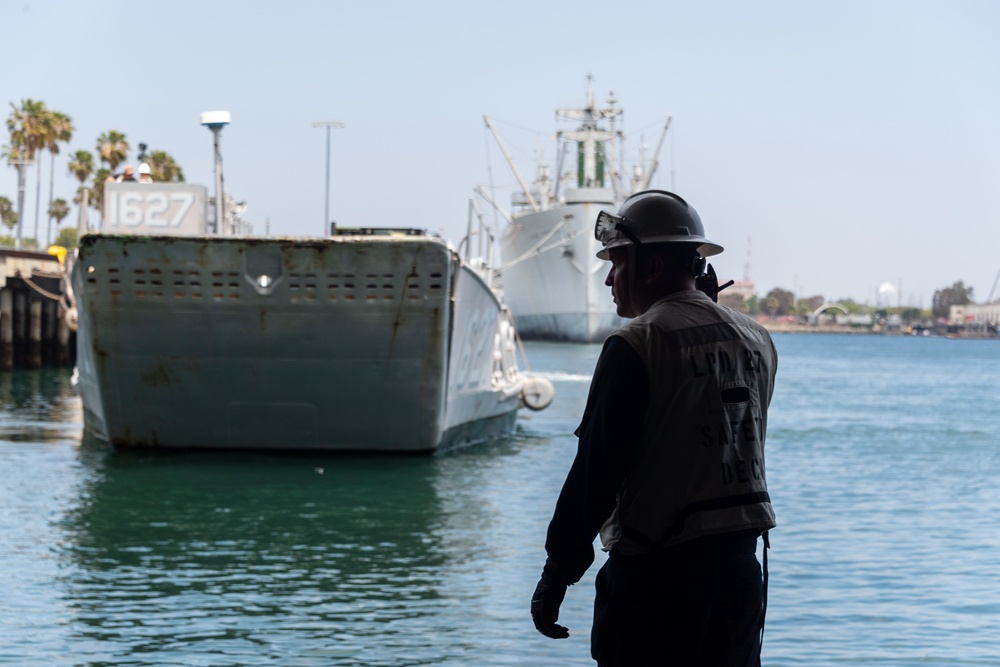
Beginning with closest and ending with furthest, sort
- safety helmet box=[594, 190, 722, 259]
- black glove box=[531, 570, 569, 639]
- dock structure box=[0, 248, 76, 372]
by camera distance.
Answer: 1. black glove box=[531, 570, 569, 639]
2. safety helmet box=[594, 190, 722, 259]
3. dock structure box=[0, 248, 76, 372]

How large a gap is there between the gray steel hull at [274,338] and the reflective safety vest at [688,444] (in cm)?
1427

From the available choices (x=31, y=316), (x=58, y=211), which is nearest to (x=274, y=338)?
(x=31, y=316)

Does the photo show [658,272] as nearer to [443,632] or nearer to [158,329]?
[443,632]

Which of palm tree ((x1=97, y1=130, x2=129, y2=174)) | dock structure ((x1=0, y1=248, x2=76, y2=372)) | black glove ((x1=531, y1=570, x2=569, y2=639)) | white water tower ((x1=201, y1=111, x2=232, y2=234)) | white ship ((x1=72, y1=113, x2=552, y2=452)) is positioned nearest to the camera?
black glove ((x1=531, y1=570, x2=569, y2=639))

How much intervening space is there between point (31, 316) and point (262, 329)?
3835 centimetres

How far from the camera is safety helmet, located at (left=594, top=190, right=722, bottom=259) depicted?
4.44m

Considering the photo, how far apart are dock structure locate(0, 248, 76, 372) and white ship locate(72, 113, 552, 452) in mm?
29111

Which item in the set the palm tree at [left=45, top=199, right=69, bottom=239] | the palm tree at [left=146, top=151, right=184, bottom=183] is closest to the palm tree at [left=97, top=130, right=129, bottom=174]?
the palm tree at [left=146, top=151, right=184, bottom=183]

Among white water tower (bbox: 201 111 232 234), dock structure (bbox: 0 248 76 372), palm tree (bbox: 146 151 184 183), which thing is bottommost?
dock structure (bbox: 0 248 76 372)

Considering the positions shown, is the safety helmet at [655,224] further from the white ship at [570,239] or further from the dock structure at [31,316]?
the white ship at [570,239]

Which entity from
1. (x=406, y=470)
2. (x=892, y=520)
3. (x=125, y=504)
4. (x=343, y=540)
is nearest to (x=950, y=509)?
(x=892, y=520)

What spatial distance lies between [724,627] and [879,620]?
725 centimetres

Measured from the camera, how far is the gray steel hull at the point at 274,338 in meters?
18.6

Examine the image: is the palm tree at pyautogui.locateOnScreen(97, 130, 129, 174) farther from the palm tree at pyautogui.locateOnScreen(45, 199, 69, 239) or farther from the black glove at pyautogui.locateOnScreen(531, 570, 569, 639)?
the black glove at pyautogui.locateOnScreen(531, 570, 569, 639)
